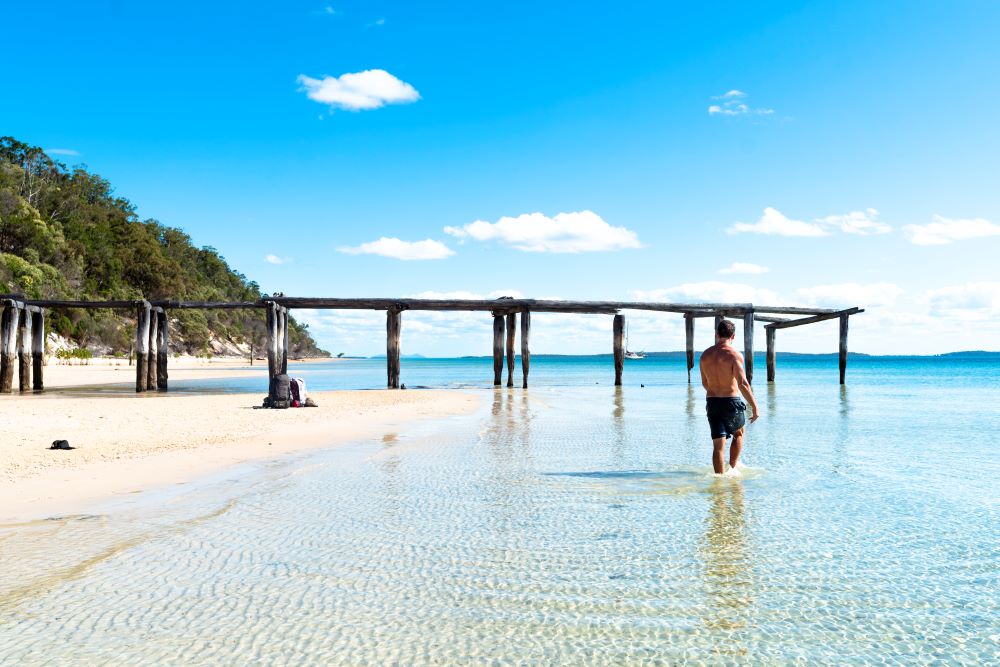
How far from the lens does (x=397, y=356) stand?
29.6 m

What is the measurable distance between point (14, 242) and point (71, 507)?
199 ft

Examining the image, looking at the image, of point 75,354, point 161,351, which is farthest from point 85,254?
point 161,351

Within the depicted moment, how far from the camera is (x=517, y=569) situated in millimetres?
5035

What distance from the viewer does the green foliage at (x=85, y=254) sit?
54219 millimetres

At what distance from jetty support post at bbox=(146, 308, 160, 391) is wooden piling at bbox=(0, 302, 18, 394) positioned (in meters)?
A: 4.81

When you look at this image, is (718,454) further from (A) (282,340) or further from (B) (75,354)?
(B) (75,354)

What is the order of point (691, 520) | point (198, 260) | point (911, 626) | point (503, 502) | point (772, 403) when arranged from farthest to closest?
1. point (198, 260)
2. point (772, 403)
3. point (503, 502)
4. point (691, 520)
5. point (911, 626)

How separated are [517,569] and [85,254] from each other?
2851 inches

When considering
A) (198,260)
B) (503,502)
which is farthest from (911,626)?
(198,260)

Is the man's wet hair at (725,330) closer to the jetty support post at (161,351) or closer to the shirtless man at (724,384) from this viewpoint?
the shirtless man at (724,384)

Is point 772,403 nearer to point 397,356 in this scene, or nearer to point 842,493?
point 397,356

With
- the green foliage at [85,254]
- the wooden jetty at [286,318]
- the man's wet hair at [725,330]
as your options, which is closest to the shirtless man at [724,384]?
the man's wet hair at [725,330]

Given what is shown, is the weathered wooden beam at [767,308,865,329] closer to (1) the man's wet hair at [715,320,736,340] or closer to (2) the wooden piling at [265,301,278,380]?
(2) the wooden piling at [265,301,278,380]

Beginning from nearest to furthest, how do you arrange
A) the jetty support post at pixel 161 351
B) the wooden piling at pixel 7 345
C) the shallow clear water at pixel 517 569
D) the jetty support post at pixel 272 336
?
the shallow clear water at pixel 517 569 → the wooden piling at pixel 7 345 → the jetty support post at pixel 272 336 → the jetty support post at pixel 161 351
